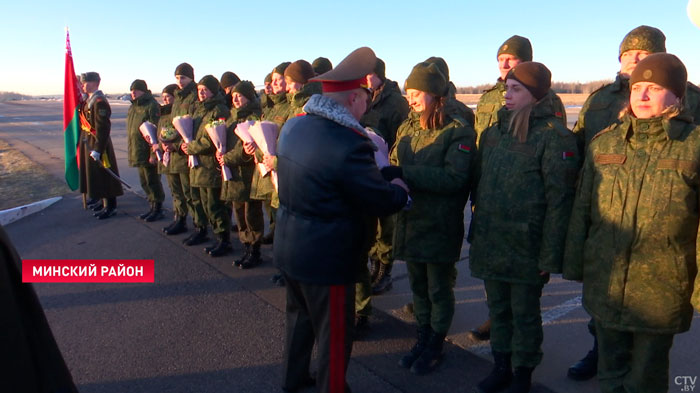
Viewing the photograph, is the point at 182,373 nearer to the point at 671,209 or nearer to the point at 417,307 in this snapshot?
the point at 417,307

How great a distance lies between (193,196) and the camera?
6.27 m

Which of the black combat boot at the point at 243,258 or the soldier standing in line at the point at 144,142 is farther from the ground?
the soldier standing in line at the point at 144,142

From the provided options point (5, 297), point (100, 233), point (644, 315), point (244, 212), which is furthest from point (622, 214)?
point (100, 233)

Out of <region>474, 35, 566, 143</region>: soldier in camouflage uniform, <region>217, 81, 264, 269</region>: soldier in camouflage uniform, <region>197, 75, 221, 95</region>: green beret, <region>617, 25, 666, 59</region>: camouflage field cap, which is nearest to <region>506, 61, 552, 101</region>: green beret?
<region>617, 25, 666, 59</region>: camouflage field cap

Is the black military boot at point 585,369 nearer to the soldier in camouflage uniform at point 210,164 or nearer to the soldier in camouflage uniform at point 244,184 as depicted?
the soldier in camouflage uniform at point 244,184

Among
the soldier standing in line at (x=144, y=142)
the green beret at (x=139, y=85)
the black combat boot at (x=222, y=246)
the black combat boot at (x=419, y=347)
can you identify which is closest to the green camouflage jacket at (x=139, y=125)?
the soldier standing in line at (x=144, y=142)

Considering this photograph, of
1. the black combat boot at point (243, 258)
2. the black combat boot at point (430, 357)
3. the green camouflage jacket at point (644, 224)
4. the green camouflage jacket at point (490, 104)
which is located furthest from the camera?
the black combat boot at point (243, 258)

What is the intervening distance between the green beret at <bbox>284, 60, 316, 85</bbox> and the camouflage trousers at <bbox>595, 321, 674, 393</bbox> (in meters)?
3.33

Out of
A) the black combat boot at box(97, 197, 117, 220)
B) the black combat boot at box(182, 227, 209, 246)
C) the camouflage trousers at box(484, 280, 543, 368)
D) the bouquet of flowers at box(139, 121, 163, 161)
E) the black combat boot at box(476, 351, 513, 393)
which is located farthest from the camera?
the black combat boot at box(97, 197, 117, 220)

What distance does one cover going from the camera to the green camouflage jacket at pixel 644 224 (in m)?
2.29

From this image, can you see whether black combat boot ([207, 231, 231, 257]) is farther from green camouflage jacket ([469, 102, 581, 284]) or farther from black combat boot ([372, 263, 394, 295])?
green camouflage jacket ([469, 102, 581, 284])

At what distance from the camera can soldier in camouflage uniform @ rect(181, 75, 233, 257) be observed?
579 cm

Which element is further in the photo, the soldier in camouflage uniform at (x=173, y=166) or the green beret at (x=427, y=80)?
the soldier in camouflage uniform at (x=173, y=166)

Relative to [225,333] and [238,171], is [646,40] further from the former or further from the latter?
[238,171]
